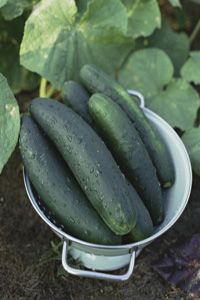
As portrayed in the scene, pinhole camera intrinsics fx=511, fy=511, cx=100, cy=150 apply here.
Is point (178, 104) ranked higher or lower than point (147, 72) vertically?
lower

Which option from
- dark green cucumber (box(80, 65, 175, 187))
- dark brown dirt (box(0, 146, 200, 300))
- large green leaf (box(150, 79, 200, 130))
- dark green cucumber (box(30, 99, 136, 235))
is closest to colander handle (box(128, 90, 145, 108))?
dark green cucumber (box(80, 65, 175, 187))

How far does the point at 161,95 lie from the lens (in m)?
2.33

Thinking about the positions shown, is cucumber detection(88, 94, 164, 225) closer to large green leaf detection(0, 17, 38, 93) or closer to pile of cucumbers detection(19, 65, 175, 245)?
pile of cucumbers detection(19, 65, 175, 245)

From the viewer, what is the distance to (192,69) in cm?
237

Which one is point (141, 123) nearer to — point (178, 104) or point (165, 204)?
point (165, 204)

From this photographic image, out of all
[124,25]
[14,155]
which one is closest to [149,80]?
[124,25]

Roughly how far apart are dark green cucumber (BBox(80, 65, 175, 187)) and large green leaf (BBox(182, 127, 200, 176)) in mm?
138

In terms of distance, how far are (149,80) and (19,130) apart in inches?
32.1

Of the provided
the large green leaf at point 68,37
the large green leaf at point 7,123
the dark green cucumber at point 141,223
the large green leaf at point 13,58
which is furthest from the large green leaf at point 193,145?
the large green leaf at point 13,58

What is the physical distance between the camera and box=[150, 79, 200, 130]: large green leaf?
2256 millimetres

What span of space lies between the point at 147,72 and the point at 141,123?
1.88ft

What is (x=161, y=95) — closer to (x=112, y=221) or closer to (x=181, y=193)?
(x=181, y=193)

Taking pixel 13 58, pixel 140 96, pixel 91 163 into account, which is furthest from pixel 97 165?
pixel 13 58

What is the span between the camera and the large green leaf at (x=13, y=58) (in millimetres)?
2393
